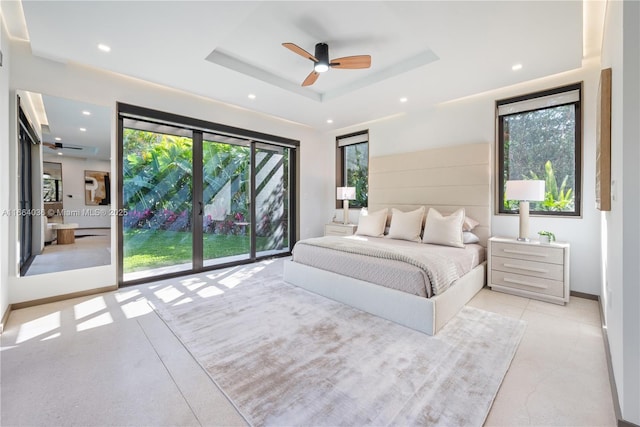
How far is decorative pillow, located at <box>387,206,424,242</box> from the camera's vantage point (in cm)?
388

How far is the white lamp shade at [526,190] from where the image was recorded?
309 centimetres

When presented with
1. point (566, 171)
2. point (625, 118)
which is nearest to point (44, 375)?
point (625, 118)

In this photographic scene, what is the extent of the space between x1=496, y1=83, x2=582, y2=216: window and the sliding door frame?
3.61 metres

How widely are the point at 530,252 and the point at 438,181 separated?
5.14 ft

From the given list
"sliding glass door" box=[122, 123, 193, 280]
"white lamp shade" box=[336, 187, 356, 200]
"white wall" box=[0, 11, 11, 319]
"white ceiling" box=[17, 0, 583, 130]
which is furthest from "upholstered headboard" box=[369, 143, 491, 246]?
"white wall" box=[0, 11, 11, 319]

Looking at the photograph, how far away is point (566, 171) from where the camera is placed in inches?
132

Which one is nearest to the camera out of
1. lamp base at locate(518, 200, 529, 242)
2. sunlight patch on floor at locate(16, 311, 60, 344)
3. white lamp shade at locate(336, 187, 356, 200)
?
sunlight patch on floor at locate(16, 311, 60, 344)

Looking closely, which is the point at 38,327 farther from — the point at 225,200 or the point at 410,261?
the point at 410,261

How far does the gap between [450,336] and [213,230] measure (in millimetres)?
3764

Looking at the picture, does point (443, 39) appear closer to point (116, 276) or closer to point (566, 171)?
point (566, 171)

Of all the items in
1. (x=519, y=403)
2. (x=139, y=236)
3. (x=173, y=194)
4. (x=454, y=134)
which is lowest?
(x=519, y=403)

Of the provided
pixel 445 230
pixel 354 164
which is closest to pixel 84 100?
pixel 354 164

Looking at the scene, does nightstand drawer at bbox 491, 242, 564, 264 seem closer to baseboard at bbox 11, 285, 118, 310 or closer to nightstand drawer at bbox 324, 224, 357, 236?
nightstand drawer at bbox 324, 224, 357, 236

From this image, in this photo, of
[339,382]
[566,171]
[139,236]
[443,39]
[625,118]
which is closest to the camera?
[625,118]
